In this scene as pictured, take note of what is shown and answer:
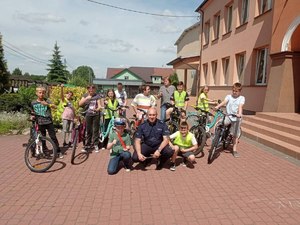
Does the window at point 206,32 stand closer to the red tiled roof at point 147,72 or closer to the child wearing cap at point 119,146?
the child wearing cap at point 119,146

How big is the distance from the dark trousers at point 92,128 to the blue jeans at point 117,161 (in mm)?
1593

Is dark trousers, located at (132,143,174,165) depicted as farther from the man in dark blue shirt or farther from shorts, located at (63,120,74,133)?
shorts, located at (63,120,74,133)

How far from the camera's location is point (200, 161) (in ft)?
20.4

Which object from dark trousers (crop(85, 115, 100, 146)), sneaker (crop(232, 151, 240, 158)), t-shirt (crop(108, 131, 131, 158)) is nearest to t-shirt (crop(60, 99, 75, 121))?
dark trousers (crop(85, 115, 100, 146))

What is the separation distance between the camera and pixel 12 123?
9969mm

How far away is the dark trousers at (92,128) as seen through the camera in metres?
6.70

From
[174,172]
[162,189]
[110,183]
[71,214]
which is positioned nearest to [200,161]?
[174,172]

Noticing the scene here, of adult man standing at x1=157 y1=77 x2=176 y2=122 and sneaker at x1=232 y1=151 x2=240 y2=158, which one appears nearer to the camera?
sneaker at x1=232 y1=151 x2=240 y2=158

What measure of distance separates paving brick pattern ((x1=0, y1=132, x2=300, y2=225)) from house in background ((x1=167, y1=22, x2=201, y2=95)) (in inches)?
694

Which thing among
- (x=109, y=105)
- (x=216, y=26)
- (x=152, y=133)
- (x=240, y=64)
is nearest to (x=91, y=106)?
(x=109, y=105)

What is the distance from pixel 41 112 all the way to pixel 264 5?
11407 mm

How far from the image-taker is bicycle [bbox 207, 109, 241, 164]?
6043 millimetres

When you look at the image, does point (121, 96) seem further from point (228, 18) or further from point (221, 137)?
point (228, 18)

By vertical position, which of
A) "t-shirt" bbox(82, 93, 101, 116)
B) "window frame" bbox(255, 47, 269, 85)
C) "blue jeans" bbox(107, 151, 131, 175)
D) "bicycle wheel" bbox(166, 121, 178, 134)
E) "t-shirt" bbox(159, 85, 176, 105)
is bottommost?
"blue jeans" bbox(107, 151, 131, 175)
